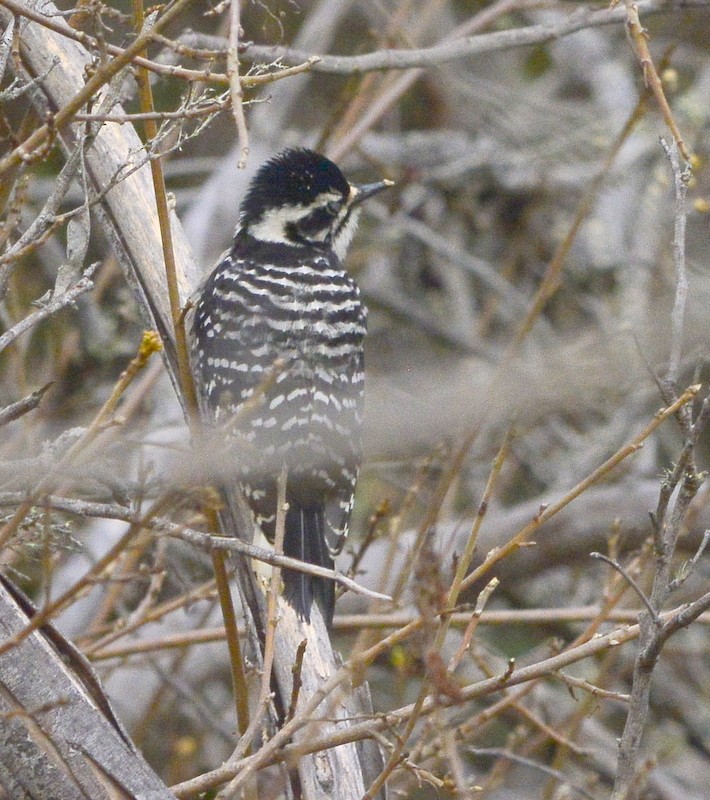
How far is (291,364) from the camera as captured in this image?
366 centimetres

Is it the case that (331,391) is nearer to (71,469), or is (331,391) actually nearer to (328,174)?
(328,174)

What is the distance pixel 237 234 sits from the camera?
4.18m

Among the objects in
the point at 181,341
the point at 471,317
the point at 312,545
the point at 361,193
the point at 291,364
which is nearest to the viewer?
the point at 181,341

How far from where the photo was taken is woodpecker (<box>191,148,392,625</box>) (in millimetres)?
3488

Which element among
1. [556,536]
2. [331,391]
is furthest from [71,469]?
[556,536]

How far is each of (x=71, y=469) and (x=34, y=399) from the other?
0.41 feet

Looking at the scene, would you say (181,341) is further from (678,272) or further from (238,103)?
(678,272)

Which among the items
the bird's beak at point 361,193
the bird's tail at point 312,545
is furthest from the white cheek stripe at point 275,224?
the bird's tail at point 312,545

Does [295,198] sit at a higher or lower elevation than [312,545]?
higher

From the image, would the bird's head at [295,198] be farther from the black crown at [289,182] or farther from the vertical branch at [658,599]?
the vertical branch at [658,599]

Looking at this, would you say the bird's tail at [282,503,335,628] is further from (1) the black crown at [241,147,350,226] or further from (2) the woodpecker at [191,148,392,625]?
(1) the black crown at [241,147,350,226]

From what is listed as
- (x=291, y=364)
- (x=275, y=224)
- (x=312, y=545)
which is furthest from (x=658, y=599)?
(x=275, y=224)

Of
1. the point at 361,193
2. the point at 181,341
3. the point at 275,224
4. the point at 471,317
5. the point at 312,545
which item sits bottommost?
the point at 312,545

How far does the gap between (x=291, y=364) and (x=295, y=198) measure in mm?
772
